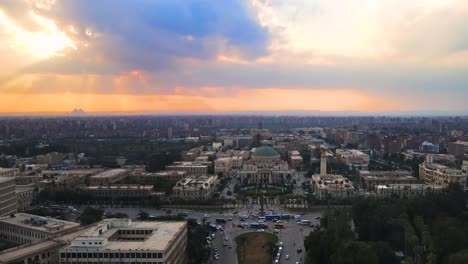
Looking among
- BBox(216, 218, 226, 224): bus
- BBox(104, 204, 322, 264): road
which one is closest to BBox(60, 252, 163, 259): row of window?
BBox(104, 204, 322, 264): road

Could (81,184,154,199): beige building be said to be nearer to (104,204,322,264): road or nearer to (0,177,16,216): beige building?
(104,204,322,264): road

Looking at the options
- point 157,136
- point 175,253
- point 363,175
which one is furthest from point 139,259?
point 157,136

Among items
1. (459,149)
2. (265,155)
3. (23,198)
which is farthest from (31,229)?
(459,149)

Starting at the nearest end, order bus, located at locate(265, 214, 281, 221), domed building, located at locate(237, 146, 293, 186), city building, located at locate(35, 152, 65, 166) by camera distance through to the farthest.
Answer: bus, located at locate(265, 214, 281, 221) < domed building, located at locate(237, 146, 293, 186) < city building, located at locate(35, 152, 65, 166)

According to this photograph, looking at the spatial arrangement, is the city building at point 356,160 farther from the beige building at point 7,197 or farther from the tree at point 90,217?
the beige building at point 7,197

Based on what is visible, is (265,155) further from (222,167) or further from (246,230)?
(246,230)
